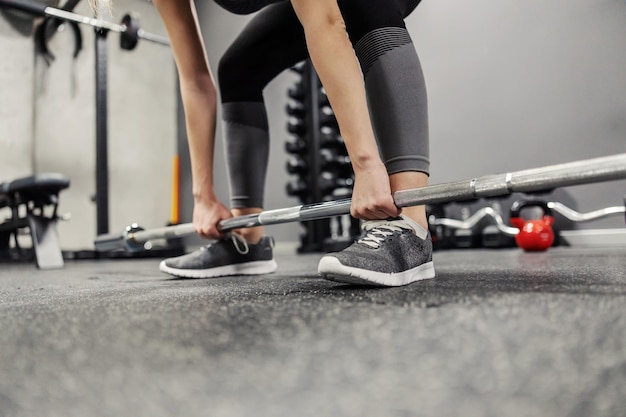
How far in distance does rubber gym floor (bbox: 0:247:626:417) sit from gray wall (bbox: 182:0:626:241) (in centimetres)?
241

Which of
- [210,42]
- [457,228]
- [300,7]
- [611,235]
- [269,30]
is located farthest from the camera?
[210,42]

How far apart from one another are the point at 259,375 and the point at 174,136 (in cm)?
457

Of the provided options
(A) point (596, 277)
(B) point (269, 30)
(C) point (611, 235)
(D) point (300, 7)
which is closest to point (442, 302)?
(A) point (596, 277)

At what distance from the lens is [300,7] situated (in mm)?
853

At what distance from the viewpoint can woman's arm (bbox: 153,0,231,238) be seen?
1.23 meters

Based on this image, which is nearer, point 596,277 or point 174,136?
point 596,277

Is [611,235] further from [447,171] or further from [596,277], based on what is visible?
[596,277]

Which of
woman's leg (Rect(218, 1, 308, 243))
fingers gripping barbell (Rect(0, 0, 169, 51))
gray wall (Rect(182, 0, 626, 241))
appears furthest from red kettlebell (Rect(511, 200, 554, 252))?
fingers gripping barbell (Rect(0, 0, 169, 51))

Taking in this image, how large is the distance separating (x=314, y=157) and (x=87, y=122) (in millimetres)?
2154

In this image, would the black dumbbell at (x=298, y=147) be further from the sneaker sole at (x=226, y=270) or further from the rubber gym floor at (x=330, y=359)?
the rubber gym floor at (x=330, y=359)

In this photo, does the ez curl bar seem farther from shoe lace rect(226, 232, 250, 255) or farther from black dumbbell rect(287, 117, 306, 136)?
black dumbbell rect(287, 117, 306, 136)

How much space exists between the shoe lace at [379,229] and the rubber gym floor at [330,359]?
0.63 feet

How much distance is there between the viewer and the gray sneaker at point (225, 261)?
122cm

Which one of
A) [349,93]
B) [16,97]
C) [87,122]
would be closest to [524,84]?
[349,93]
